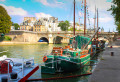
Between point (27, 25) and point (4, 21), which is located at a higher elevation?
point (27, 25)

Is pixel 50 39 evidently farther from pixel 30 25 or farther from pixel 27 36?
pixel 30 25

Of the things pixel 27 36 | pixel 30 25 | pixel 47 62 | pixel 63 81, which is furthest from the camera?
pixel 30 25

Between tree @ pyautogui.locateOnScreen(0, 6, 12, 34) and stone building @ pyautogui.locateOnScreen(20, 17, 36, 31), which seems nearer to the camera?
tree @ pyautogui.locateOnScreen(0, 6, 12, 34)

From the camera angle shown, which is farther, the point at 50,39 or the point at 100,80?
the point at 50,39

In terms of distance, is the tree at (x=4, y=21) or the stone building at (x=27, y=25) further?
the stone building at (x=27, y=25)

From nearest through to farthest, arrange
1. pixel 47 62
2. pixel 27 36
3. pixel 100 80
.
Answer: pixel 100 80 → pixel 47 62 → pixel 27 36

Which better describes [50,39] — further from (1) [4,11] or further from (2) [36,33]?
(1) [4,11]

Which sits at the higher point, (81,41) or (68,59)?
(81,41)

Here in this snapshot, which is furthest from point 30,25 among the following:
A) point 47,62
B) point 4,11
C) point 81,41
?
point 47,62

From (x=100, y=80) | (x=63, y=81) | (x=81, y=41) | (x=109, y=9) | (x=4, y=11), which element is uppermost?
(x=4, y=11)

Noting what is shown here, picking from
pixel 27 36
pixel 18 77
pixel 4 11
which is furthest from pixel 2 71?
pixel 27 36

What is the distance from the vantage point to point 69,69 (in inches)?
633

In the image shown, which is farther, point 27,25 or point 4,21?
point 27,25

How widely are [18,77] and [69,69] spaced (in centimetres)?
733
